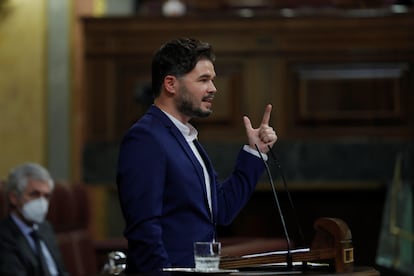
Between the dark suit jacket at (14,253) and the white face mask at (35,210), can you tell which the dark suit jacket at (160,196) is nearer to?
the dark suit jacket at (14,253)

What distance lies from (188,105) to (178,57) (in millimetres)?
117

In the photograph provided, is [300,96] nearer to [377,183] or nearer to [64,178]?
[377,183]

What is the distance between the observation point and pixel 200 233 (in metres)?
2.64

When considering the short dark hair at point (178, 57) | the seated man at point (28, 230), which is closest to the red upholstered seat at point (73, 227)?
the seated man at point (28, 230)

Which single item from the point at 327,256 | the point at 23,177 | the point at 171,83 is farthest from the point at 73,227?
the point at 327,256

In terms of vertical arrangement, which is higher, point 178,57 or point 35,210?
point 178,57

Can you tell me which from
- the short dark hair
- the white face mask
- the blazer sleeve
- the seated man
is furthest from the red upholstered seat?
the short dark hair

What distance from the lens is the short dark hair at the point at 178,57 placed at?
8.81 ft

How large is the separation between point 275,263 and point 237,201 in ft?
1.21

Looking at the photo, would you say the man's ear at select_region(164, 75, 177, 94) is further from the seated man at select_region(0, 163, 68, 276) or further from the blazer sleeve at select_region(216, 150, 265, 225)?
the seated man at select_region(0, 163, 68, 276)

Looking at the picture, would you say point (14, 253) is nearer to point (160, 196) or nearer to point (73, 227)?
point (73, 227)

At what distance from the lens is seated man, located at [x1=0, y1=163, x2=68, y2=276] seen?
4817mm

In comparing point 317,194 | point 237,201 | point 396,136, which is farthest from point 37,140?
point 237,201

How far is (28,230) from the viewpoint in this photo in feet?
16.3
